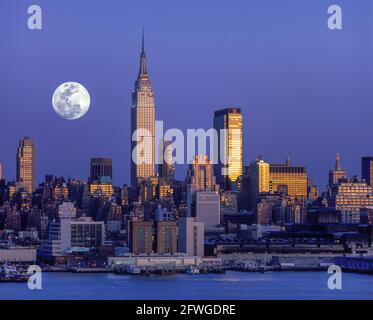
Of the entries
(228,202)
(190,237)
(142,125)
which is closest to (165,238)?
(190,237)

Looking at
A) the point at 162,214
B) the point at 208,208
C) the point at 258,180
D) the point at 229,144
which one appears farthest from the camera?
the point at 258,180

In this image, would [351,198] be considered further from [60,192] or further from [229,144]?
[229,144]

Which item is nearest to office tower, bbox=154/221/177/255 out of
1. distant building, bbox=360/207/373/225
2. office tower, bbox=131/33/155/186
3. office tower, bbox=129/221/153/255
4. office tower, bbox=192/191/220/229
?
office tower, bbox=129/221/153/255

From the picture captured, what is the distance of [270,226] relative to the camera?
28.2 metres

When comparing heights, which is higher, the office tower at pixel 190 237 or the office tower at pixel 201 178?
the office tower at pixel 201 178

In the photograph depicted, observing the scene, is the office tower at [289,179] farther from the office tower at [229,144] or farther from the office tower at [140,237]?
the office tower at [140,237]

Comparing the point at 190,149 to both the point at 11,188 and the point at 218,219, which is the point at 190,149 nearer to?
the point at 11,188

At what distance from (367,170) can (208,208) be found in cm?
382

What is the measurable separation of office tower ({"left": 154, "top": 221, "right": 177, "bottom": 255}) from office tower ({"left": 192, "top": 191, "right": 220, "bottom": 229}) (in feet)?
4.82

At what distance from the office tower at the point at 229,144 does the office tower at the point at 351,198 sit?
539 centimetres

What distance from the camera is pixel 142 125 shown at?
672 inches

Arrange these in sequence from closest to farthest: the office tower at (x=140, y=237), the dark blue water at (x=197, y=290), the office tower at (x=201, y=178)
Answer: the dark blue water at (x=197, y=290)
the office tower at (x=201, y=178)
the office tower at (x=140, y=237)

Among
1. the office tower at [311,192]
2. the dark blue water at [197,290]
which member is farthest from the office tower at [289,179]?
the dark blue water at [197,290]

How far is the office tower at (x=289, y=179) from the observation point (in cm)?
2560
